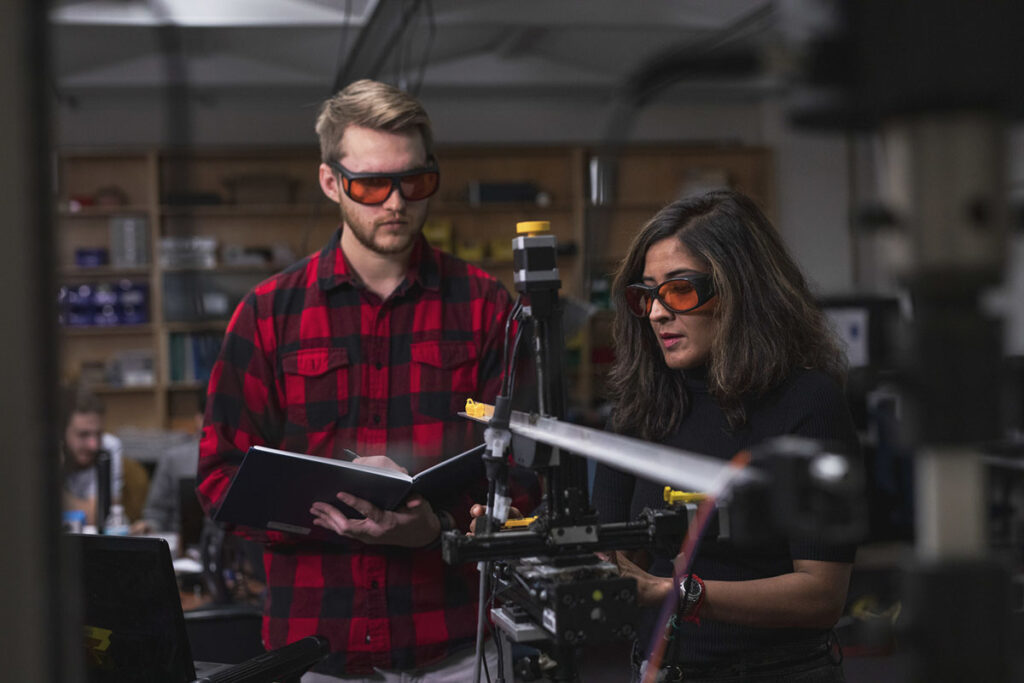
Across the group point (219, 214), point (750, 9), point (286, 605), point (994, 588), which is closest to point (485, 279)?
point (286, 605)

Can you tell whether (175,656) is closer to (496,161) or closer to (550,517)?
(550,517)

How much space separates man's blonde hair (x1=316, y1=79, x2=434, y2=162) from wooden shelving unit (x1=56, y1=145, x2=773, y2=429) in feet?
15.5

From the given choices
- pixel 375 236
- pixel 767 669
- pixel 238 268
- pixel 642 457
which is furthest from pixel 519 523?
pixel 238 268

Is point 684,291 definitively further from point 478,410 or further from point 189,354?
point 189,354

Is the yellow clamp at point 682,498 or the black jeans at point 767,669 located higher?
the yellow clamp at point 682,498

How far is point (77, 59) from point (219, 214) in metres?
1.35

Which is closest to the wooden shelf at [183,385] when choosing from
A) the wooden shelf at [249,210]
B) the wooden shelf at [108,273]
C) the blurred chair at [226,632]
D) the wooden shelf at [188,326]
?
the wooden shelf at [188,326]

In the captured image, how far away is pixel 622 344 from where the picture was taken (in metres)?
1.84

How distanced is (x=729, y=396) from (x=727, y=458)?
10 centimetres

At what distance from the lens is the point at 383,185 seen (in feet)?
6.09

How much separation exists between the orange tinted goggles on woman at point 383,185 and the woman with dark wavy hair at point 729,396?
1.35ft

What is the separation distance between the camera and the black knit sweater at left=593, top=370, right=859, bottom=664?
152 cm

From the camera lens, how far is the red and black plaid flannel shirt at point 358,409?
6.05ft

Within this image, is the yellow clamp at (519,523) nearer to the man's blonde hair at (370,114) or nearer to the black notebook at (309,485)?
the black notebook at (309,485)
